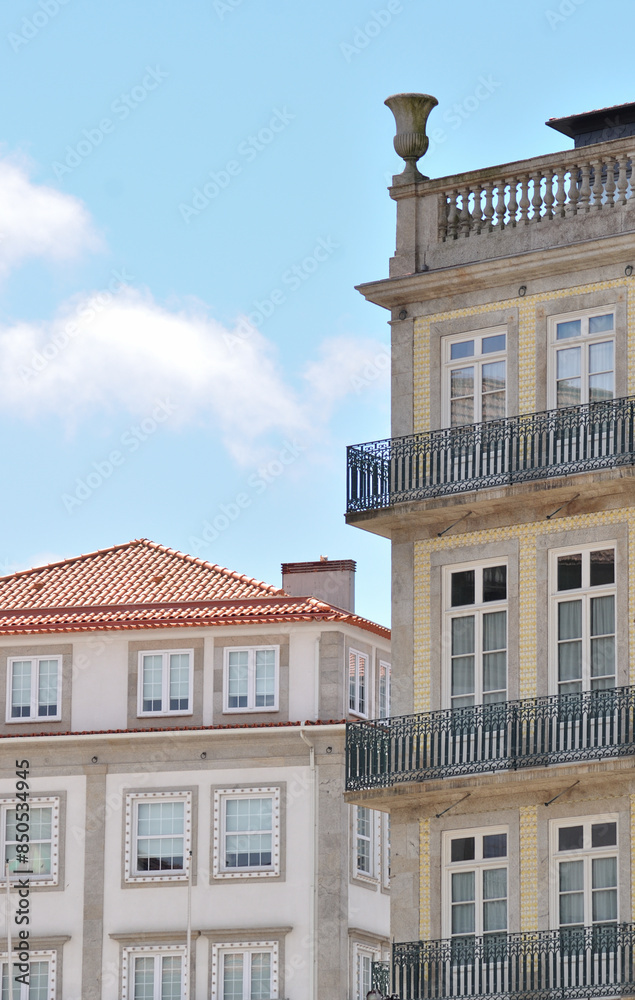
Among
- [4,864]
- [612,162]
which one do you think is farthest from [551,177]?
[4,864]

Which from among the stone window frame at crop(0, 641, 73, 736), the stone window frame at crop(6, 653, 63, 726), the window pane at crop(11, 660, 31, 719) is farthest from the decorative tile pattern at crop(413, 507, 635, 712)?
the window pane at crop(11, 660, 31, 719)

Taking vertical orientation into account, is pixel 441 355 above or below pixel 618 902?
above

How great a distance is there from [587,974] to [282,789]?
1678 centimetres

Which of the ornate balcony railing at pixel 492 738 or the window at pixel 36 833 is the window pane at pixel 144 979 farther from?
the ornate balcony railing at pixel 492 738

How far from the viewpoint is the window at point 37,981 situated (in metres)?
47.8

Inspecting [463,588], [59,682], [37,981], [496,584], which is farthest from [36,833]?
[496,584]

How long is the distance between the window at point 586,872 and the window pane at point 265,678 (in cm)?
1647

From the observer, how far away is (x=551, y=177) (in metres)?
34.3

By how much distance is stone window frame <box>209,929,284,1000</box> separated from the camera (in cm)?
4681

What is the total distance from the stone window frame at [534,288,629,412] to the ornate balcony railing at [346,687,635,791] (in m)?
3.99

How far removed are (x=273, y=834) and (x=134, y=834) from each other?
2.64 meters

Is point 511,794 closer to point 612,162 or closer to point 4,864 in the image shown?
point 612,162

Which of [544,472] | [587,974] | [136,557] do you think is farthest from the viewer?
[136,557]

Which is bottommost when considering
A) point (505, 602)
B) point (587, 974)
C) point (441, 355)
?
point (587, 974)
